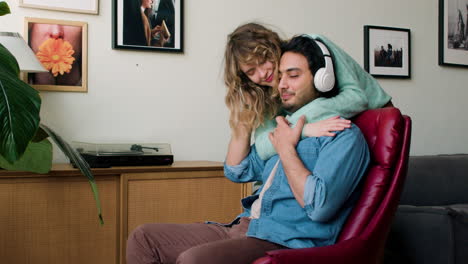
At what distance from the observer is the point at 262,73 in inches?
78.0

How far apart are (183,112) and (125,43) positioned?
1.80ft

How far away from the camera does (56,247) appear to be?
246cm

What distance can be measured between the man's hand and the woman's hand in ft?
0.11

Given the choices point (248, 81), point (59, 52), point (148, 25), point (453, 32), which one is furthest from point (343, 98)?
point (453, 32)

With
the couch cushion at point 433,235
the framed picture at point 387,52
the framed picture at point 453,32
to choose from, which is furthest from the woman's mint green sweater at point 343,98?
the framed picture at point 453,32

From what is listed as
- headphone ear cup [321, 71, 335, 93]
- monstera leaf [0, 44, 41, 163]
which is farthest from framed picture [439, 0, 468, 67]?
monstera leaf [0, 44, 41, 163]

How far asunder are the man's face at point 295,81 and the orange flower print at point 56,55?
1522 mm

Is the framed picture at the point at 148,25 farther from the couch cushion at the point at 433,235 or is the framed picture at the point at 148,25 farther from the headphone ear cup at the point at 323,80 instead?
the couch cushion at the point at 433,235

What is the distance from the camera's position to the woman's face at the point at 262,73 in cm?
197

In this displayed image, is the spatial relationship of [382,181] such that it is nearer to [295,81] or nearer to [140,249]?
[295,81]

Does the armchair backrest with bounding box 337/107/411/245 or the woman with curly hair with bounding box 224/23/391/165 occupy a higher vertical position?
the woman with curly hair with bounding box 224/23/391/165

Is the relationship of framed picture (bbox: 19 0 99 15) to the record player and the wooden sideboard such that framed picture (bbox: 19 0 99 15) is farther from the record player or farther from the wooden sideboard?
the wooden sideboard

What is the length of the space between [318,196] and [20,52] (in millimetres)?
1724

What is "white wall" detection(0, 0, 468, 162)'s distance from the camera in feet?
9.70
